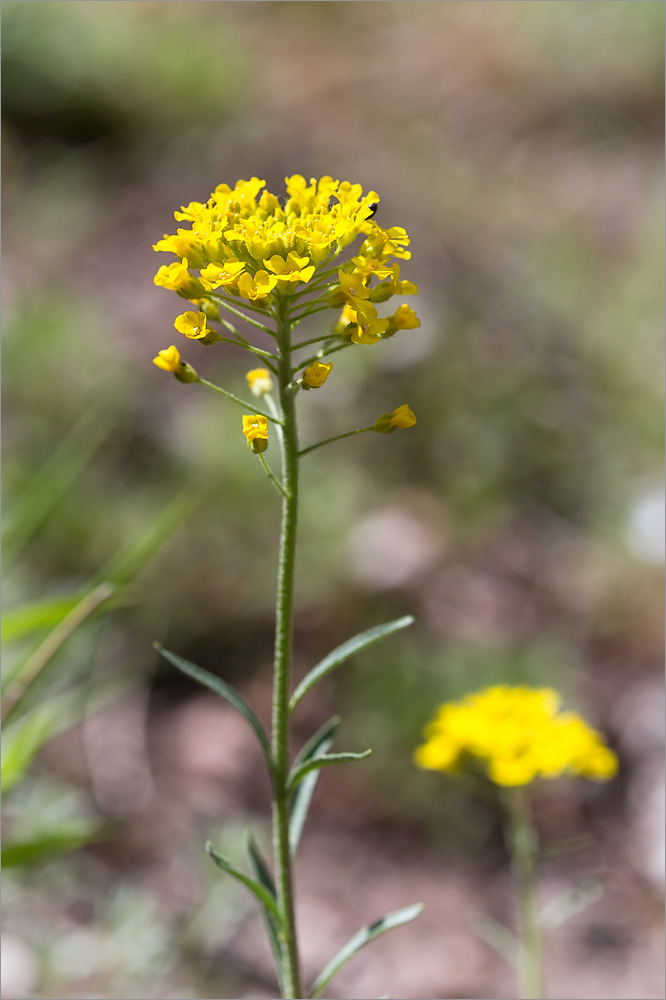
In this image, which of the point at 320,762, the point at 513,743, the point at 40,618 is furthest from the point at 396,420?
the point at 40,618

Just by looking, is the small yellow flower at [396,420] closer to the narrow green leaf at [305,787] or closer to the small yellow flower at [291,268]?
the small yellow flower at [291,268]

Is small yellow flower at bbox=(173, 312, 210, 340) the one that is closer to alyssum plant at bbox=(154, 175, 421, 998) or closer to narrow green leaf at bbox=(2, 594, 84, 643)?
alyssum plant at bbox=(154, 175, 421, 998)

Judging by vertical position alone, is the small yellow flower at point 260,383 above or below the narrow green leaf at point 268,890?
above

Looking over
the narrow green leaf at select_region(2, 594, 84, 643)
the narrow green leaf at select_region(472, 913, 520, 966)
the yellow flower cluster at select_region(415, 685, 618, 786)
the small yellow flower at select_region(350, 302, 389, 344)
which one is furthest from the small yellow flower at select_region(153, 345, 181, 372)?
the narrow green leaf at select_region(472, 913, 520, 966)

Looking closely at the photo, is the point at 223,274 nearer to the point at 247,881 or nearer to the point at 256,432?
the point at 256,432

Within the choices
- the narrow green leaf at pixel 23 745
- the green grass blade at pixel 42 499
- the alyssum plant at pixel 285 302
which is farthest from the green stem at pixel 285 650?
the green grass blade at pixel 42 499

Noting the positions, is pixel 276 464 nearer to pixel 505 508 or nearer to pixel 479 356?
pixel 505 508
